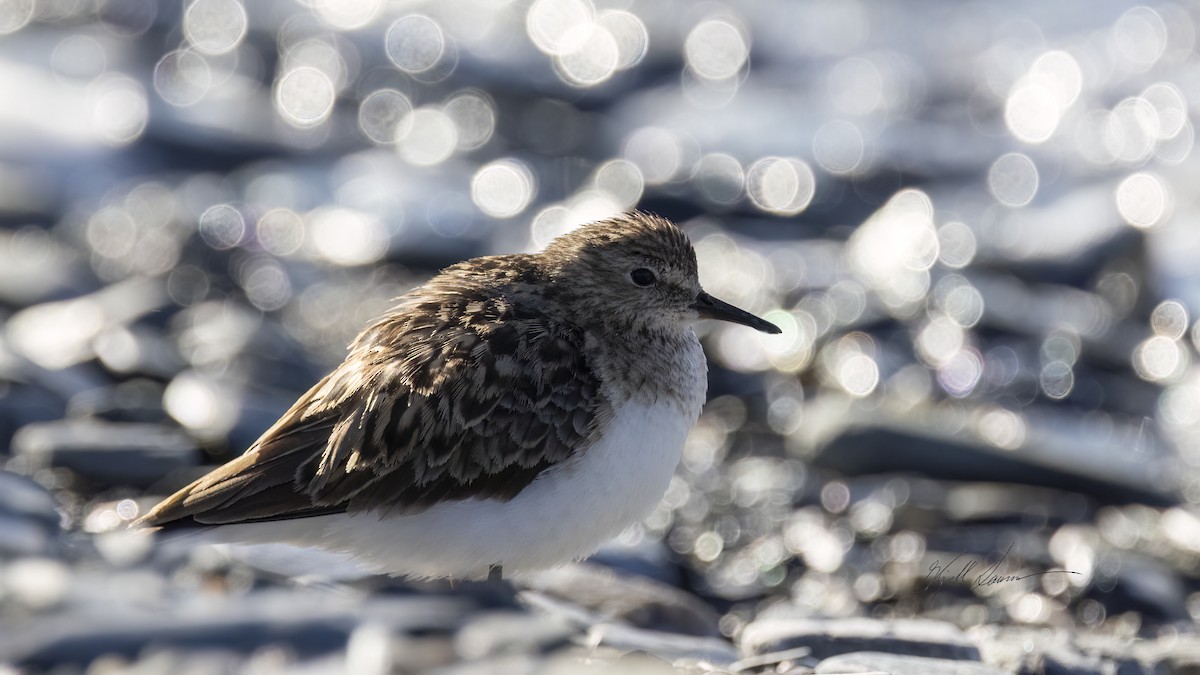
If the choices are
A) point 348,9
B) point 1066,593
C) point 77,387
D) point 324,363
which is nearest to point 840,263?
point 324,363

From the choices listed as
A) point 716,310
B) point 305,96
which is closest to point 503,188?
point 305,96

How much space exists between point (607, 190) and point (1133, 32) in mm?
7925

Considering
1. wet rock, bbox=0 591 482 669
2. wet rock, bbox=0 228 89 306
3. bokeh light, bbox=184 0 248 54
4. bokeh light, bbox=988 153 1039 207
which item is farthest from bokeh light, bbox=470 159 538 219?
wet rock, bbox=0 591 482 669

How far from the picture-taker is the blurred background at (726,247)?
25.7ft

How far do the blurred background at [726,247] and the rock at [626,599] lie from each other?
0.53 m

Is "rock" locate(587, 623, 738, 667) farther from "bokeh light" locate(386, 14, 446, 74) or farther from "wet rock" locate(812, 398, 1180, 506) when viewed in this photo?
"bokeh light" locate(386, 14, 446, 74)

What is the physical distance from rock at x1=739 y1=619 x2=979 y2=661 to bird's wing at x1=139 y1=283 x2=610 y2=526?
113 centimetres

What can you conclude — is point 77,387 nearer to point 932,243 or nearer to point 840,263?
point 840,263

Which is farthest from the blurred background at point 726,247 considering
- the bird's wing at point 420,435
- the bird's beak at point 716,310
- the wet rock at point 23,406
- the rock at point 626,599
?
the bird's beak at point 716,310

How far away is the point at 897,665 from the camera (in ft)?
17.7

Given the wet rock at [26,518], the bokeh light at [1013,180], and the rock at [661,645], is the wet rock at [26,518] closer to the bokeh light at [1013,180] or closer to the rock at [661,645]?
the rock at [661,645]

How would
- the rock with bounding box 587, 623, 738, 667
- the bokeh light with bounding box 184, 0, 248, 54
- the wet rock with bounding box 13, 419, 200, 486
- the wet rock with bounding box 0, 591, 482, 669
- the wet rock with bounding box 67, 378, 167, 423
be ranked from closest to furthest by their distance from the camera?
the wet rock with bounding box 0, 591, 482, 669 → the rock with bounding box 587, 623, 738, 667 → the wet rock with bounding box 13, 419, 200, 486 → the wet rock with bounding box 67, 378, 167, 423 → the bokeh light with bounding box 184, 0, 248, 54

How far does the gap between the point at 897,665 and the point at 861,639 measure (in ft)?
1.04

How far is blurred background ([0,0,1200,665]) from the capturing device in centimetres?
783
